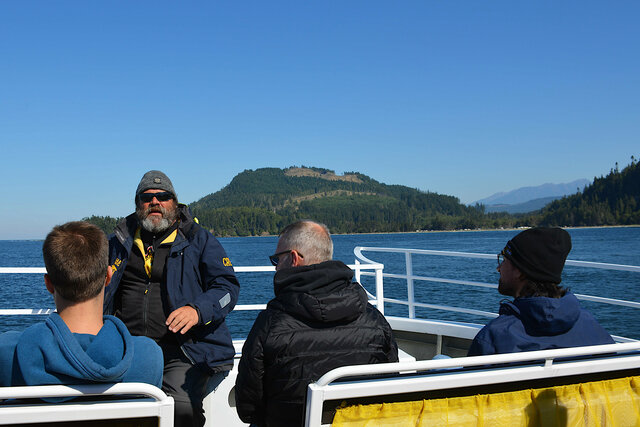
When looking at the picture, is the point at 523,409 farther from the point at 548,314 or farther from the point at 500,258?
the point at 500,258

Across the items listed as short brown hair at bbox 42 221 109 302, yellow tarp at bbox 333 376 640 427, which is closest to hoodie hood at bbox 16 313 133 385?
short brown hair at bbox 42 221 109 302

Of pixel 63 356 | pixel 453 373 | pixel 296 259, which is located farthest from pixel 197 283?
pixel 453 373

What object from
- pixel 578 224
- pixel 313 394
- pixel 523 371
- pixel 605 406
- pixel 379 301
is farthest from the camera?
pixel 578 224

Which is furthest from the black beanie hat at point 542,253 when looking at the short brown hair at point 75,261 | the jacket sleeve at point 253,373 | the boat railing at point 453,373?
the short brown hair at point 75,261

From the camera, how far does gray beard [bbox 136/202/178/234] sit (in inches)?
123

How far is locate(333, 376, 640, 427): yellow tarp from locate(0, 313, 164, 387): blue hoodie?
73 centimetres

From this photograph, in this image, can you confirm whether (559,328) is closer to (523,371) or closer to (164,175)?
(523,371)

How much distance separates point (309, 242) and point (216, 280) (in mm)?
1132

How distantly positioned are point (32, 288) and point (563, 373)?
106ft

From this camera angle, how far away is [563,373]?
1.77 metres

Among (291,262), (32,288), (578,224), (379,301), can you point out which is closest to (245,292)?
(32,288)

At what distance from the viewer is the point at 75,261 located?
1699 millimetres

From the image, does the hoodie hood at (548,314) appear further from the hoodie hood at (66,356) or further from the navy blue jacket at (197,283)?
the navy blue jacket at (197,283)

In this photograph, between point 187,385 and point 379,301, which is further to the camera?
point 379,301
